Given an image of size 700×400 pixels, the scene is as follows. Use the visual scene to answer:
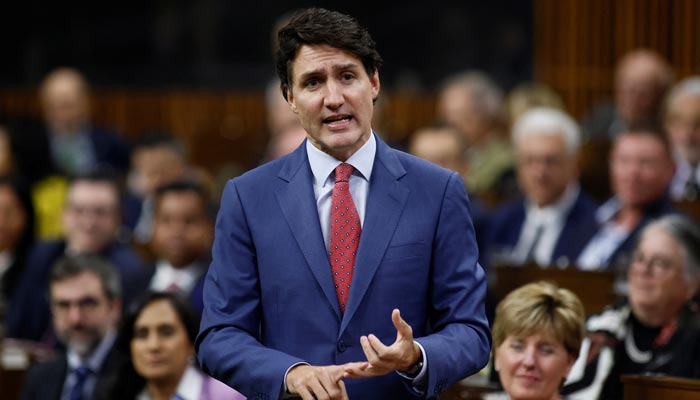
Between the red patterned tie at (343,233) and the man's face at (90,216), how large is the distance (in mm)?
3343

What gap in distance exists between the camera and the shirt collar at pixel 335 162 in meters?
2.45

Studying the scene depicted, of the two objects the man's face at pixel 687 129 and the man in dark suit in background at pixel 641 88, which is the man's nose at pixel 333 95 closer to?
the man's face at pixel 687 129

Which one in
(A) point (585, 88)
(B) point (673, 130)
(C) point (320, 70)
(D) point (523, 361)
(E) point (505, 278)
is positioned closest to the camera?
(C) point (320, 70)

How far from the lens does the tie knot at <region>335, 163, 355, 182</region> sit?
2436 millimetres

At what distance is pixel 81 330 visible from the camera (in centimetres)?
455

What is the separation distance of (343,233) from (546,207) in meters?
3.13

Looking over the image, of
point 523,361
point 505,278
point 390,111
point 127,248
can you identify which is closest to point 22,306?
point 127,248

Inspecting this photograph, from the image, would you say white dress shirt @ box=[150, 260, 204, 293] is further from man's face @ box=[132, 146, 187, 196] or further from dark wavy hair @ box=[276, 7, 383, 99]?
dark wavy hair @ box=[276, 7, 383, 99]

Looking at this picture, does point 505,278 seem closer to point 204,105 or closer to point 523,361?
point 523,361

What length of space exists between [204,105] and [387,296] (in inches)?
339

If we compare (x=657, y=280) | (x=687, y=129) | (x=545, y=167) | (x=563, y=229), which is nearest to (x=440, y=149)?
(x=545, y=167)

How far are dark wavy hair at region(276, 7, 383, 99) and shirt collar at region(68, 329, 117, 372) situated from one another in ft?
7.77

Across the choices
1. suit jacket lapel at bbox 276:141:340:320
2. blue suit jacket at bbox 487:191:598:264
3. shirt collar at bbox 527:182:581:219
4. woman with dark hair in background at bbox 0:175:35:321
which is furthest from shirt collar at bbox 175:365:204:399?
woman with dark hair in background at bbox 0:175:35:321

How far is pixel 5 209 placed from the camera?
20.0 ft
